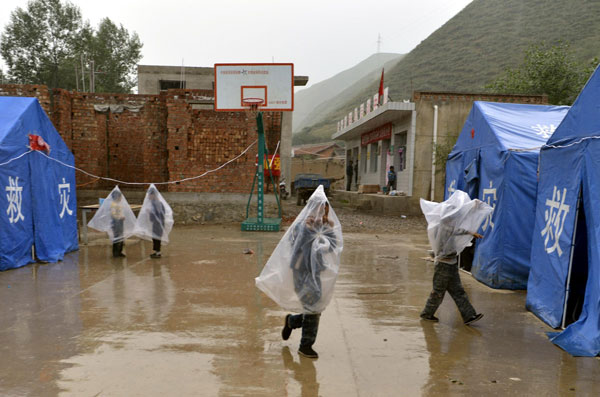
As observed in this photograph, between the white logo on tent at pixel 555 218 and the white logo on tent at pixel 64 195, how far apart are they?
27.5ft

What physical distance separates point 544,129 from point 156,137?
11.4 metres

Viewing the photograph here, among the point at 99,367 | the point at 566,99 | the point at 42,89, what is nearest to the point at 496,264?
the point at 99,367

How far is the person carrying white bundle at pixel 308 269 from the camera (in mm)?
3820

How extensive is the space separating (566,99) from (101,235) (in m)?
22.9

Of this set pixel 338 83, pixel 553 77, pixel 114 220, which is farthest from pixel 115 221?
pixel 338 83

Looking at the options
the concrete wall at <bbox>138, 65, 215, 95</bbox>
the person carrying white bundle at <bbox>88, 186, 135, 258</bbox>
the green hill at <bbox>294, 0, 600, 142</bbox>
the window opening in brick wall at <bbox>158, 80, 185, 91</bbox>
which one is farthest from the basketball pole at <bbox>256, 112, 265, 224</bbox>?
the green hill at <bbox>294, 0, 600, 142</bbox>

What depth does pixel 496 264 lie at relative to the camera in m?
6.34

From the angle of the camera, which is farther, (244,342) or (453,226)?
(453,226)

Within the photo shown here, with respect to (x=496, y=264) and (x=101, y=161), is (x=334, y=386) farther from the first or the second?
(x=101, y=161)

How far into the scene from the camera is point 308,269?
3.90 metres

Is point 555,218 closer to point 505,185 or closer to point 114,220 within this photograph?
point 505,185

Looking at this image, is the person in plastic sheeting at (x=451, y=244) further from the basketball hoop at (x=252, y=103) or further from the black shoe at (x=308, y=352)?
the basketball hoop at (x=252, y=103)

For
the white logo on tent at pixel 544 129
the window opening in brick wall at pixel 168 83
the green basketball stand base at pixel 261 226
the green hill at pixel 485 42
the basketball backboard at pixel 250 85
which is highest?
the green hill at pixel 485 42

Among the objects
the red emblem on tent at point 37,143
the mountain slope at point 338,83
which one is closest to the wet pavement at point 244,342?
the red emblem on tent at point 37,143
